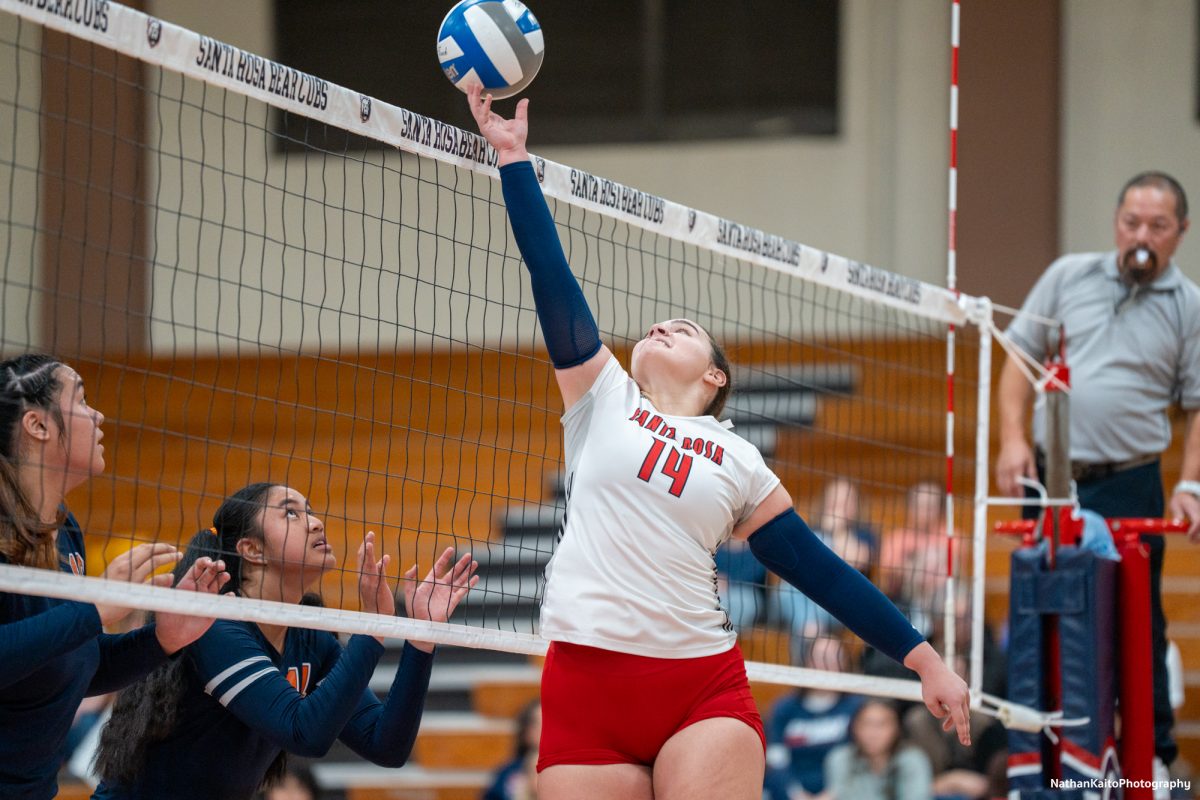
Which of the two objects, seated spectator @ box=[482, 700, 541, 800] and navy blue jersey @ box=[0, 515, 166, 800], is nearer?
navy blue jersey @ box=[0, 515, 166, 800]

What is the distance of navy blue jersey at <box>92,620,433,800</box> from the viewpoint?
3680 mm

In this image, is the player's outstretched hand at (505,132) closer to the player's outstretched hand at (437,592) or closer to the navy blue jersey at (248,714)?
the player's outstretched hand at (437,592)

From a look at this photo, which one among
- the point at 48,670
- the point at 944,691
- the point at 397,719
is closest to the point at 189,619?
the point at 48,670

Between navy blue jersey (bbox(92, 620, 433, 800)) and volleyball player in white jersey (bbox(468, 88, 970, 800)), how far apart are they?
1.78 feet

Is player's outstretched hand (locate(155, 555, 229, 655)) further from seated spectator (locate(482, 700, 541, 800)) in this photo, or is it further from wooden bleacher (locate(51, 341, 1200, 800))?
wooden bleacher (locate(51, 341, 1200, 800))

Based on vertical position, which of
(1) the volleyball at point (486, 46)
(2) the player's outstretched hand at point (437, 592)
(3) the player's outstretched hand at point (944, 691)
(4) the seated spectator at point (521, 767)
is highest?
(1) the volleyball at point (486, 46)

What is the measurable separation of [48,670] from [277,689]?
57 cm

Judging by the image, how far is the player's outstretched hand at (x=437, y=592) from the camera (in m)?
3.97

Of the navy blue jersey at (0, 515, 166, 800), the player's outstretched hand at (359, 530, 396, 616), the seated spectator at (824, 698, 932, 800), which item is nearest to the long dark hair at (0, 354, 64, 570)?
the navy blue jersey at (0, 515, 166, 800)

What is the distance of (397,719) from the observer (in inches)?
157

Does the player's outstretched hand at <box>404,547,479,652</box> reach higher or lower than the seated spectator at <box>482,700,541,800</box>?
higher

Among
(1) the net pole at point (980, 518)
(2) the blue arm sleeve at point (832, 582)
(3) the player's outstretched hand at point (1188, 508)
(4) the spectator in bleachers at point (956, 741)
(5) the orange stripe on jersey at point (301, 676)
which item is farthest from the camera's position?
(4) the spectator in bleachers at point (956, 741)

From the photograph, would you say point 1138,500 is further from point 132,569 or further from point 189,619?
point 132,569

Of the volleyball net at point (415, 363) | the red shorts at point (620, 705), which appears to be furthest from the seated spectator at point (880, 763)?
the red shorts at point (620, 705)
